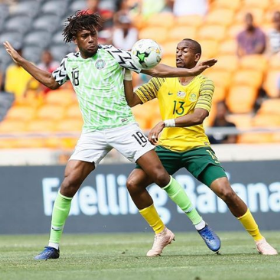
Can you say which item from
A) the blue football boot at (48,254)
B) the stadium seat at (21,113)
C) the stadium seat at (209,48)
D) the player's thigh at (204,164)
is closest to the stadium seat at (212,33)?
the stadium seat at (209,48)

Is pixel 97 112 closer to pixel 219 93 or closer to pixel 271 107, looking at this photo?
pixel 271 107

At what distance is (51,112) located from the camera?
1773 cm

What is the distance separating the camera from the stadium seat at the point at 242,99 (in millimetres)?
16094

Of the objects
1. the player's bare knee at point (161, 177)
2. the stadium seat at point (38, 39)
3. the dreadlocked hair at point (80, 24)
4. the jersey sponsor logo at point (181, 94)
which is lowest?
the player's bare knee at point (161, 177)

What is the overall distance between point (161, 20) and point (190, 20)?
0.77 m

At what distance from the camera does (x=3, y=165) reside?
14734 millimetres

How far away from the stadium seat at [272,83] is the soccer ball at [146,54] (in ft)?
23.4

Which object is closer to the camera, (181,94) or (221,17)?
(181,94)

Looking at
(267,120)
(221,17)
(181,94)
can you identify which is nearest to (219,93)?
(267,120)

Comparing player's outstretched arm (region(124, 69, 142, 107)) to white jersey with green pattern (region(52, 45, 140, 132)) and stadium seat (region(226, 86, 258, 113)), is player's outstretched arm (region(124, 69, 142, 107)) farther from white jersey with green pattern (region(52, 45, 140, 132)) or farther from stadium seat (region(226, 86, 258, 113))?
stadium seat (region(226, 86, 258, 113))

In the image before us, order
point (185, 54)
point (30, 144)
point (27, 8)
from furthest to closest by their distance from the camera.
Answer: point (27, 8)
point (30, 144)
point (185, 54)

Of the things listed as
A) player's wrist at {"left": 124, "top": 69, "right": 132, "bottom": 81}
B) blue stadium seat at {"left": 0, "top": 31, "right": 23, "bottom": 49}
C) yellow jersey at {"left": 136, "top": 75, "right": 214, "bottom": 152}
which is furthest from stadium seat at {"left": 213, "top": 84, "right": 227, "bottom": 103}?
player's wrist at {"left": 124, "top": 69, "right": 132, "bottom": 81}

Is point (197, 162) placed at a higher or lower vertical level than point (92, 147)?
lower

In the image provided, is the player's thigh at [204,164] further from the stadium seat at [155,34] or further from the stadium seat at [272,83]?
the stadium seat at [155,34]
